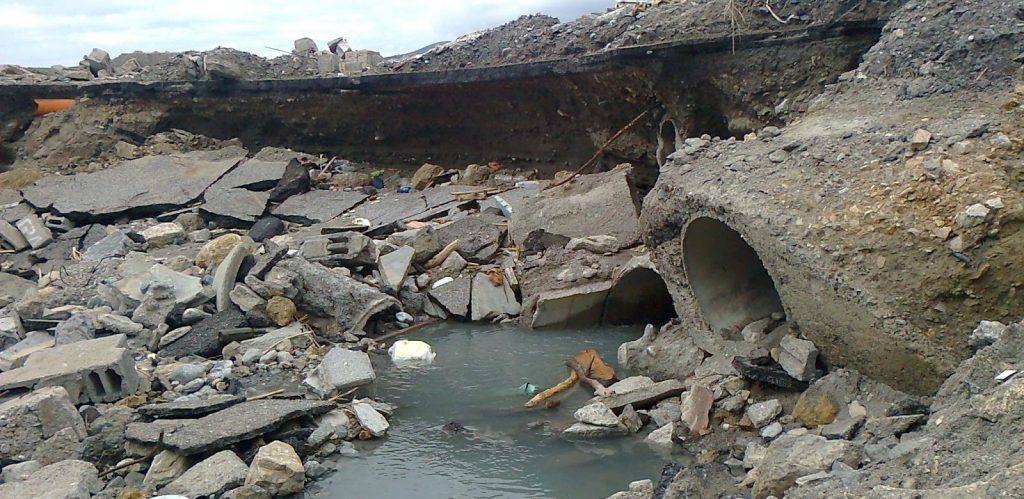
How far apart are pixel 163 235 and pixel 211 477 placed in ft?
19.0

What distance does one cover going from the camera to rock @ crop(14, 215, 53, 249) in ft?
32.3

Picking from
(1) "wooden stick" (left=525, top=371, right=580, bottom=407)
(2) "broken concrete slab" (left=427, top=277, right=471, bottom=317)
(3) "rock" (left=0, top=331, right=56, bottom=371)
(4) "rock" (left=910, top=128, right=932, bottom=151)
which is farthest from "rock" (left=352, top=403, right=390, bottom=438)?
(4) "rock" (left=910, top=128, right=932, bottom=151)

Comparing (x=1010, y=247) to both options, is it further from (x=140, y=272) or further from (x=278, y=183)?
(x=278, y=183)

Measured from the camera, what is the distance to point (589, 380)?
5.74m

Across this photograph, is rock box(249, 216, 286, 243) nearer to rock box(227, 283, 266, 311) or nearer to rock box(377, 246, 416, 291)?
rock box(377, 246, 416, 291)

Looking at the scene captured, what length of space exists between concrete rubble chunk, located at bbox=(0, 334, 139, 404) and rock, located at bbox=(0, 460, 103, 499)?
804 millimetres

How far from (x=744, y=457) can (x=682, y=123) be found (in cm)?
506

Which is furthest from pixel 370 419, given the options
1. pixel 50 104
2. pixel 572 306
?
pixel 50 104

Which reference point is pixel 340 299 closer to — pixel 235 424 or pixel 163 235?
pixel 235 424

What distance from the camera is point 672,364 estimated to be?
5664 millimetres

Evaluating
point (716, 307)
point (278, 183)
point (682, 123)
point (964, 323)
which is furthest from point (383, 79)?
point (964, 323)

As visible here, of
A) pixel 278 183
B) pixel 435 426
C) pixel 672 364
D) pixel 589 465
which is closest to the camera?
pixel 589 465

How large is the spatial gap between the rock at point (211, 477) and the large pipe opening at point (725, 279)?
3.13 m

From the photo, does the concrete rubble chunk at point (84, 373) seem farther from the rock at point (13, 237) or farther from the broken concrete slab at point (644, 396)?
the rock at point (13, 237)
